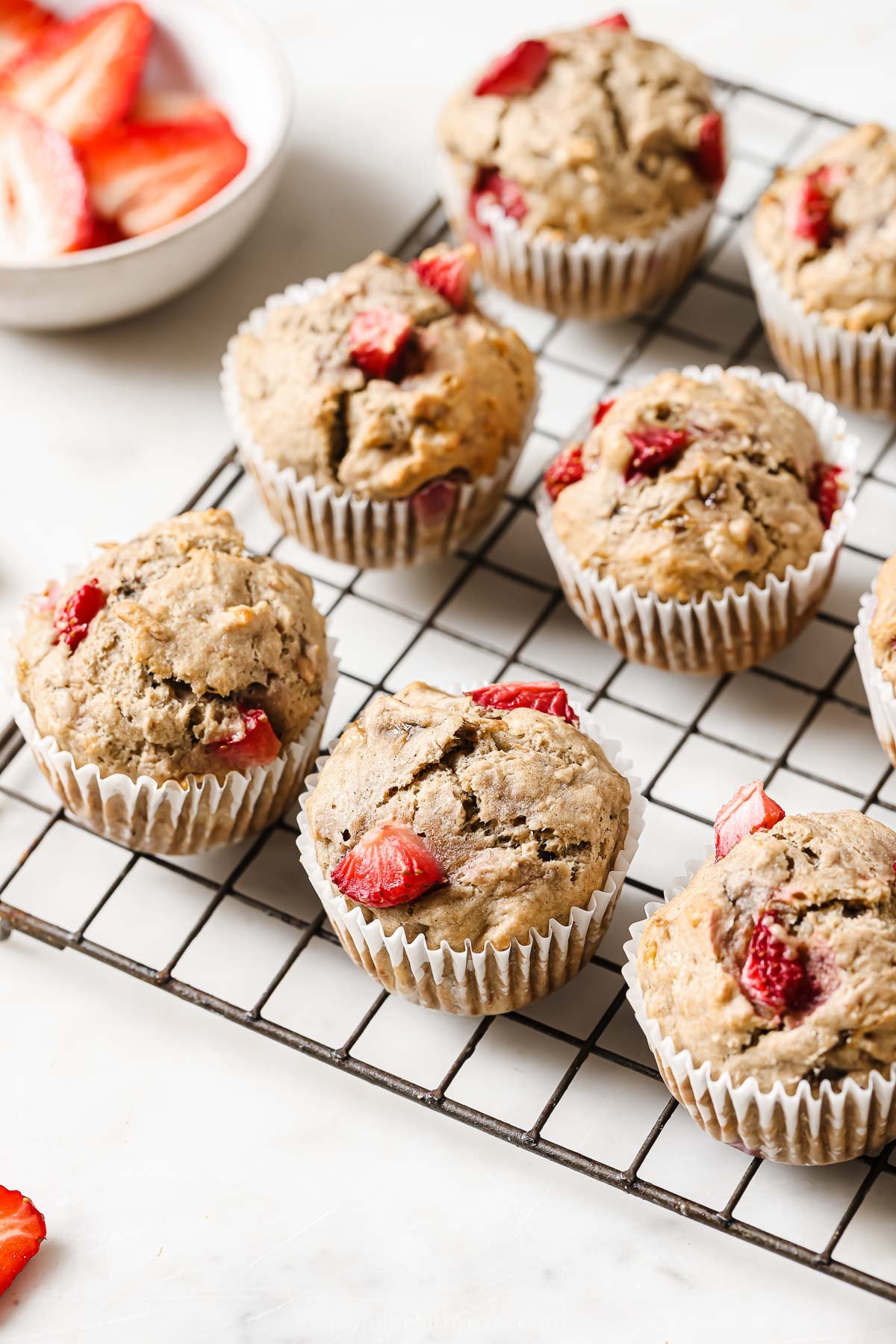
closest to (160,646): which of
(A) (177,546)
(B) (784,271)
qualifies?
(A) (177,546)

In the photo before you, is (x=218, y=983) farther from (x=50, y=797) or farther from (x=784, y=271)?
(x=784, y=271)

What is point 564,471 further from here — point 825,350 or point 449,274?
point 825,350

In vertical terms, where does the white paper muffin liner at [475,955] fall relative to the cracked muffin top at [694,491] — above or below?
below

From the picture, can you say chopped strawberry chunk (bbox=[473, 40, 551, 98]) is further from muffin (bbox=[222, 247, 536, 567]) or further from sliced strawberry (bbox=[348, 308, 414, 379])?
sliced strawberry (bbox=[348, 308, 414, 379])

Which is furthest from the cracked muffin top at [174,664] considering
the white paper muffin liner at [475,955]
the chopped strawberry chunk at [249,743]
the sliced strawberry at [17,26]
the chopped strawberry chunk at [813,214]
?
the sliced strawberry at [17,26]

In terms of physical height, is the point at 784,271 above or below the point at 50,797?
above

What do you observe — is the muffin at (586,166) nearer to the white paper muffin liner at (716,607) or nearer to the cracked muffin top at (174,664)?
the white paper muffin liner at (716,607)
